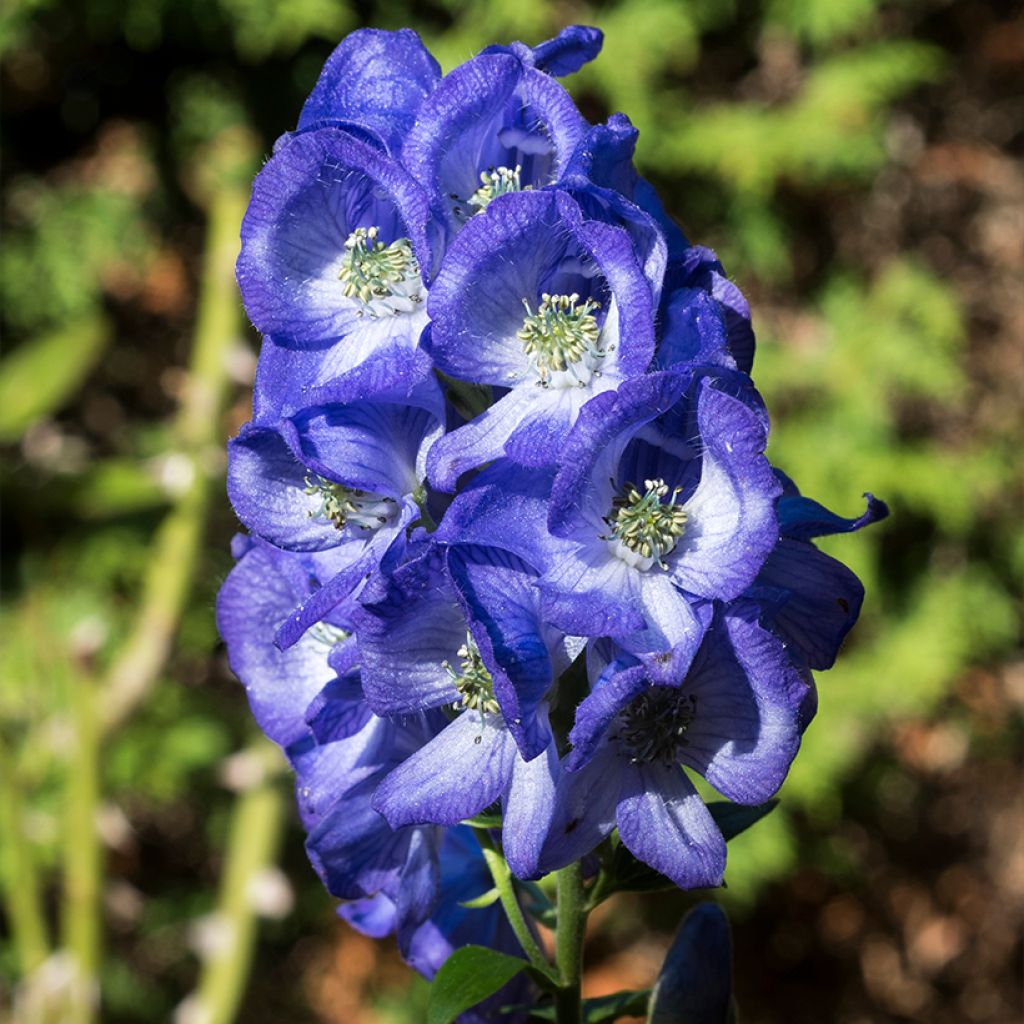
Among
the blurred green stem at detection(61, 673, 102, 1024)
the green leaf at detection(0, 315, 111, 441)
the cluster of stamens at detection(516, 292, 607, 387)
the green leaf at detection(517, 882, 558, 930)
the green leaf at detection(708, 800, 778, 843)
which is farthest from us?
the green leaf at detection(0, 315, 111, 441)

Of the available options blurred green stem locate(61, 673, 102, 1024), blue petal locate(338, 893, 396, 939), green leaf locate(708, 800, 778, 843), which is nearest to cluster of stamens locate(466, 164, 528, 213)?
green leaf locate(708, 800, 778, 843)

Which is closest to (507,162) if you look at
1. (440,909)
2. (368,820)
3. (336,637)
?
(336,637)

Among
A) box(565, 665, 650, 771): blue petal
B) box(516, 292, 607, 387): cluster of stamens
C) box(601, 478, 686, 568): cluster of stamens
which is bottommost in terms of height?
box(565, 665, 650, 771): blue petal

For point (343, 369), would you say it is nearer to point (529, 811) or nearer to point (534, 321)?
point (534, 321)

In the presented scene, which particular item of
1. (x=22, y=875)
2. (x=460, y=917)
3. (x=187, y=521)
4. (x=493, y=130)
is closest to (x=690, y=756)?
(x=460, y=917)

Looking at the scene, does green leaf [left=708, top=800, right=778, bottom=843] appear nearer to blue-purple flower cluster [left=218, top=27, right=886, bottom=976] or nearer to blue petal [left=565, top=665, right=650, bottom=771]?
blue-purple flower cluster [left=218, top=27, right=886, bottom=976]

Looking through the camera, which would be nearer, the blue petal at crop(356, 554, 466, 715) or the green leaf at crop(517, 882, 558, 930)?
the blue petal at crop(356, 554, 466, 715)

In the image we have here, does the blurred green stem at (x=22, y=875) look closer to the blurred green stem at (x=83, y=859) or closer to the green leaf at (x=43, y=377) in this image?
the blurred green stem at (x=83, y=859)
